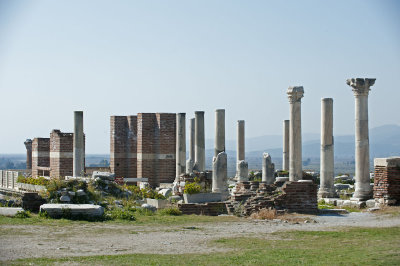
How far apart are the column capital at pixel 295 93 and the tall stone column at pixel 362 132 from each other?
358cm

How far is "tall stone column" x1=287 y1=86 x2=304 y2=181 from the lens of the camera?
26.1m

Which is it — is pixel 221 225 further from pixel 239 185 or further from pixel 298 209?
pixel 239 185

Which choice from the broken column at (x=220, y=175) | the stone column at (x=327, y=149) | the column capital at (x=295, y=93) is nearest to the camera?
the broken column at (x=220, y=175)

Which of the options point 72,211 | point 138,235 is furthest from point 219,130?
point 138,235

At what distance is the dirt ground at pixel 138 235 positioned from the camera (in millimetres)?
12250

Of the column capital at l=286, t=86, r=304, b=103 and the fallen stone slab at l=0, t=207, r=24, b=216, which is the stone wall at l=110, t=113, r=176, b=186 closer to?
the column capital at l=286, t=86, r=304, b=103

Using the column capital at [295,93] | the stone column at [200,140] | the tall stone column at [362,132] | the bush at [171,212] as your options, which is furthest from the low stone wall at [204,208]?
the stone column at [200,140]

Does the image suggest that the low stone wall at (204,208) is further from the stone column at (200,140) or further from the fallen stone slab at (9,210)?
the stone column at (200,140)

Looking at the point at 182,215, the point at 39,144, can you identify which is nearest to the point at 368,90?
the point at 182,215

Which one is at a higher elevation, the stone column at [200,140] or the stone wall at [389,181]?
the stone column at [200,140]

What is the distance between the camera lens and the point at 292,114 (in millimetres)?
26391

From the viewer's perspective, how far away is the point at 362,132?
22656mm

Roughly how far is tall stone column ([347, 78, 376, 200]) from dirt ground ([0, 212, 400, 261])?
439 cm

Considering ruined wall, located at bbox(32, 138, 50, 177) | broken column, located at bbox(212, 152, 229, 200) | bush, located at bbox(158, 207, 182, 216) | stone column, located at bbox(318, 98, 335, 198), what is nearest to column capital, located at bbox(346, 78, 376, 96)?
stone column, located at bbox(318, 98, 335, 198)
